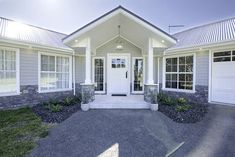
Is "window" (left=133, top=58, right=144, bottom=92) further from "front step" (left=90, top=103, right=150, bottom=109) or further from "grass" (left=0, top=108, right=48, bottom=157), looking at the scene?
"grass" (left=0, top=108, right=48, bottom=157)

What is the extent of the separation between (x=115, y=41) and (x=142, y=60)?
2.06m

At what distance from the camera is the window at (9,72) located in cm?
689

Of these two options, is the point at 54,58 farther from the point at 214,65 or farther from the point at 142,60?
the point at 214,65

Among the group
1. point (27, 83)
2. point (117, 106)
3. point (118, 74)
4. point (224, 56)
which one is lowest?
point (117, 106)

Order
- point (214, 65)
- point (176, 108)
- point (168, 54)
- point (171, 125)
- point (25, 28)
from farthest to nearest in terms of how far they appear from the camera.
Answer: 1. point (168, 54)
2. point (25, 28)
3. point (214, 65)
4. point (176, 108)
5. point (171, 125)

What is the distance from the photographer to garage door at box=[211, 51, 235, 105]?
7.41m

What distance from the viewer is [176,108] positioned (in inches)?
255

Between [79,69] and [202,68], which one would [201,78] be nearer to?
[202,68]

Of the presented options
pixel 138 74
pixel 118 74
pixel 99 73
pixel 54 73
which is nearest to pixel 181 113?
pixel 138 74

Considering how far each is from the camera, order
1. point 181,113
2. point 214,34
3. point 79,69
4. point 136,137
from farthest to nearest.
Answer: point 79,69 < point 214,34 < point 181,113 < point 136,137

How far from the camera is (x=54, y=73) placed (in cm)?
886

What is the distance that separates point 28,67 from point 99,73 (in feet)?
12.8

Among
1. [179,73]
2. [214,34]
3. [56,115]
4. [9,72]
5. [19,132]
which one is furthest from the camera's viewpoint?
[179,73]

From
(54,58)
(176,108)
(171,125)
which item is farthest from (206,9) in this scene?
(54,58)
